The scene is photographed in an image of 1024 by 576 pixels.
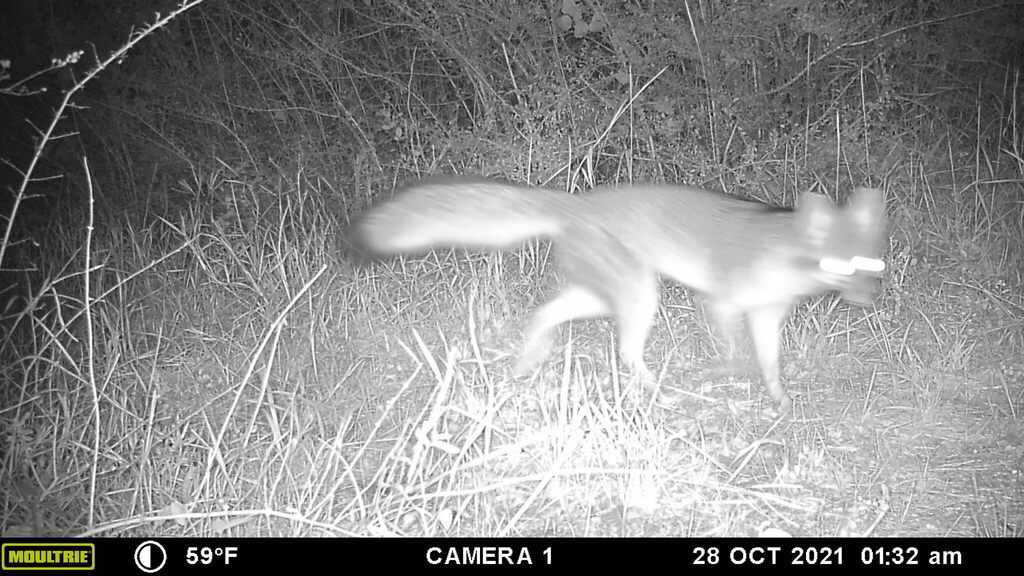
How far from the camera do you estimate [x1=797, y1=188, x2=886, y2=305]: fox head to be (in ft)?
11.8

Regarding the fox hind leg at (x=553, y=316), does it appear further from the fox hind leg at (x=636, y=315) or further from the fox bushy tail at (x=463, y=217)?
the fox bushy tail at (x=463, y=217)

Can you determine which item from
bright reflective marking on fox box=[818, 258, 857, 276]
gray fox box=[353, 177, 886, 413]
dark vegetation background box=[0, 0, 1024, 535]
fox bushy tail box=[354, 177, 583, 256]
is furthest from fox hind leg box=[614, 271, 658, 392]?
bright reflective marking on fox box=[818, 258, 857, 276]

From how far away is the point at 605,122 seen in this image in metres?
4.30

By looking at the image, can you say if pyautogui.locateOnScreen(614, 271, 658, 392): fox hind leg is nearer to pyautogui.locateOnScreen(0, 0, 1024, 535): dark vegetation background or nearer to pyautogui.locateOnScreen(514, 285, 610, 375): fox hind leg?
pyautogui.locateOnScreen(514, 285, 610, 375): fox hind leg

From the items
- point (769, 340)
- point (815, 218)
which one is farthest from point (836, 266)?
point (769, 340)

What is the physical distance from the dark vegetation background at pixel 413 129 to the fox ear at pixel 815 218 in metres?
0.84

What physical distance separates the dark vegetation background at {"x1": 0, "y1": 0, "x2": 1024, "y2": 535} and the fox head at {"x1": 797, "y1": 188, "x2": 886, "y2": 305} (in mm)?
620

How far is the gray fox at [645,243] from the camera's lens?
359 centimetres

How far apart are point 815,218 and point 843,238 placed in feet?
0.51

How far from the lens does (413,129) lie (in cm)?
439

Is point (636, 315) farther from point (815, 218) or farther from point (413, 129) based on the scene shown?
point (413, 129)

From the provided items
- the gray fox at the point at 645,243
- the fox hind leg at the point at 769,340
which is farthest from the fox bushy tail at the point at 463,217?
the fox hind leg at the point at 769,340

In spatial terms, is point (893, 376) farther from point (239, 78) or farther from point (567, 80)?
point (239, 78)

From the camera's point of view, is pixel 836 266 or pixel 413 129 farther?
pixel 413 129
